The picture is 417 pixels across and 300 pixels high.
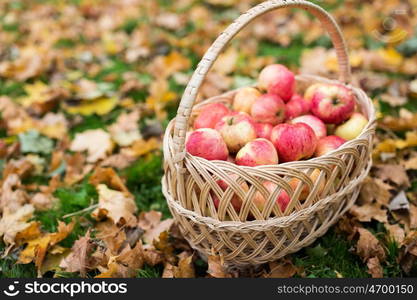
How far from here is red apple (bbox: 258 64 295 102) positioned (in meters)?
1.83

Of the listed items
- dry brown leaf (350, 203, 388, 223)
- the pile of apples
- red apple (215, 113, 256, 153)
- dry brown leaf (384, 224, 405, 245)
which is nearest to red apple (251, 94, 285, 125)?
the pile of apples

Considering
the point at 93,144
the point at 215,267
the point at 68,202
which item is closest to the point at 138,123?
the point at 93,144

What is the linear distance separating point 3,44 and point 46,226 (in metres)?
2.40

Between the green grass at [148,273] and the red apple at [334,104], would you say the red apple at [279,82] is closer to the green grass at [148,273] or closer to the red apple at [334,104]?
the red apple at [334,104]

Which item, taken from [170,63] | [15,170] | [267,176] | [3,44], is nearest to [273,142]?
[267,176]

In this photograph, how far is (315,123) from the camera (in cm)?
173

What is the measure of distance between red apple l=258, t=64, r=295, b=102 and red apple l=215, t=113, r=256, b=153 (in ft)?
0.88

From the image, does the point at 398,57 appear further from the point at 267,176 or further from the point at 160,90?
the point at 267,176

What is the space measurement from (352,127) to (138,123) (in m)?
1.30

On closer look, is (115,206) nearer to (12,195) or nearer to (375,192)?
(12,195)

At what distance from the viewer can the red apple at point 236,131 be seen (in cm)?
159

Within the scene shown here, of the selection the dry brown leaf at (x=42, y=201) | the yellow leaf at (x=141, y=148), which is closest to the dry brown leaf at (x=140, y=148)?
the yellow leaf at (x=141, y=148)

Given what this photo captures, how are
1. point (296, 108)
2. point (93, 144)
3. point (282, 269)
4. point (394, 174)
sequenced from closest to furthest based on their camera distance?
point (282, 269) → point (296, 108) → point (394, 174) → point (93, 144)

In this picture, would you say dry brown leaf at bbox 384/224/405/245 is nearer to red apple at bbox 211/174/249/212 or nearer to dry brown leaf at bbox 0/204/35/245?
red apple at bbox 211/174/249/212
